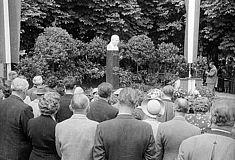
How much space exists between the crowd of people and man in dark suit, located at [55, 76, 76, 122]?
0.39 metres

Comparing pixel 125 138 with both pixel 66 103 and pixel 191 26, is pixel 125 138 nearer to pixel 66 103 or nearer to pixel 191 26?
pixel 66 103

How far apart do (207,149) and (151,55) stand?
13.3 metres

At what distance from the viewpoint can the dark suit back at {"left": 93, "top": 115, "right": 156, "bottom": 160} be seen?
308 cm

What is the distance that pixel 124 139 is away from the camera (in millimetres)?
3078

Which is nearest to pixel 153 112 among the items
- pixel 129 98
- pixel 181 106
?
→ pixel 181 106

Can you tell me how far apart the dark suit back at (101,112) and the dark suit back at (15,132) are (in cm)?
90

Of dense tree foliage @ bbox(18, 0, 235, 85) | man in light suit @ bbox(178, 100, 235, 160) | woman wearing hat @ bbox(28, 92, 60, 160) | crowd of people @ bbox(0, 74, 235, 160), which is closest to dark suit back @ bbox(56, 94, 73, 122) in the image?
crowd of people @ bbox(0, 74, 235, 160)

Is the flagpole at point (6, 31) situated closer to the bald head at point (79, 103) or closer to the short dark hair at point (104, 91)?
the short dark hair at point (104, 91)

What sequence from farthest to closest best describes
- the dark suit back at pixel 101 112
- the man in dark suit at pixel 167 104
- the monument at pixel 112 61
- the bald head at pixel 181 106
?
1. the monument at pixel 112 61
2. the man in dark suit at pixel 167 104
3. the dark suit back at pixel 101 112
4. the bald head at pixel 181 106

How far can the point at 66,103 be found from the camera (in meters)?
4.55

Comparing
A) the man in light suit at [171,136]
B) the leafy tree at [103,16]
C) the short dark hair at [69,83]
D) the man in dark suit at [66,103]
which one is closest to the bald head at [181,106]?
the man in light suit at [171,136]

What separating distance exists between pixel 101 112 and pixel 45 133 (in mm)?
1084

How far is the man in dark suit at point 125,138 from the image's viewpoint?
121 inches

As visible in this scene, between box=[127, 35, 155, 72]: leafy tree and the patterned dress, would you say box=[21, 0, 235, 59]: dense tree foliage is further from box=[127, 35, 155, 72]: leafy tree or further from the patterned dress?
the patterned dress
